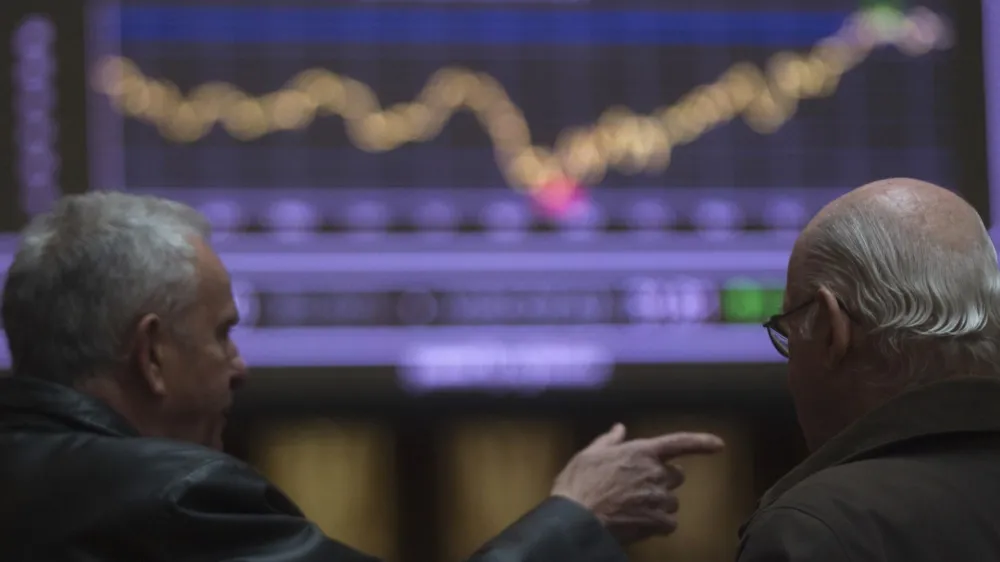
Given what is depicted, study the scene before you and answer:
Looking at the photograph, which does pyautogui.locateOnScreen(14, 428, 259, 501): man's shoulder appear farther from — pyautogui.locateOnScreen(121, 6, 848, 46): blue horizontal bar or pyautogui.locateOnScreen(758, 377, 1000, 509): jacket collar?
pyautogui.locateOnScreen(121, 6, 848, 46): blue horizontal bar

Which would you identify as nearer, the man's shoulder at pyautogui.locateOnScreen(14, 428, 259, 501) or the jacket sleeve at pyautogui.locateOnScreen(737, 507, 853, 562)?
the jacket sleeve at pyautogui.locateOnScreen(737, 507, 853, 562)

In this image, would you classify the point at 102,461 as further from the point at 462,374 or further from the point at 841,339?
the point at 462,374

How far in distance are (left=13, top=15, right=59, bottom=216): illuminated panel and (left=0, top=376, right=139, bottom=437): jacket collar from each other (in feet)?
5.27

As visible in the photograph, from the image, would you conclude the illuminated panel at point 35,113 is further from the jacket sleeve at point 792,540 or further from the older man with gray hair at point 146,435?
the jacket sleeve at point 792,540

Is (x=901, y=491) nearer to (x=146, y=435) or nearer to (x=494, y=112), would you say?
(x=146, y=435)

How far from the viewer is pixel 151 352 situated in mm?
1699

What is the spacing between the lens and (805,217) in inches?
132

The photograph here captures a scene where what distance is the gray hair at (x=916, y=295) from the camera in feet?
4.75

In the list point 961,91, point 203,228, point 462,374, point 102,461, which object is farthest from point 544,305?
point 102,461

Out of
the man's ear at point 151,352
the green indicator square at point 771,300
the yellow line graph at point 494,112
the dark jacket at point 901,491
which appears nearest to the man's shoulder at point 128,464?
the man's ear at point 151,352

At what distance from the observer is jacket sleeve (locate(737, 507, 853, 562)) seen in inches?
50.6

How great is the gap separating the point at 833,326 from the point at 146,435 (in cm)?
73

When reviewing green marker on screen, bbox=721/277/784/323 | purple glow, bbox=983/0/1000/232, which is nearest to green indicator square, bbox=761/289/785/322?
green marker on screen, bbox=721/277/784/323

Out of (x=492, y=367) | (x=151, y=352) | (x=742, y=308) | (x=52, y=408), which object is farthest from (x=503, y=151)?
(x=52, y=408)
